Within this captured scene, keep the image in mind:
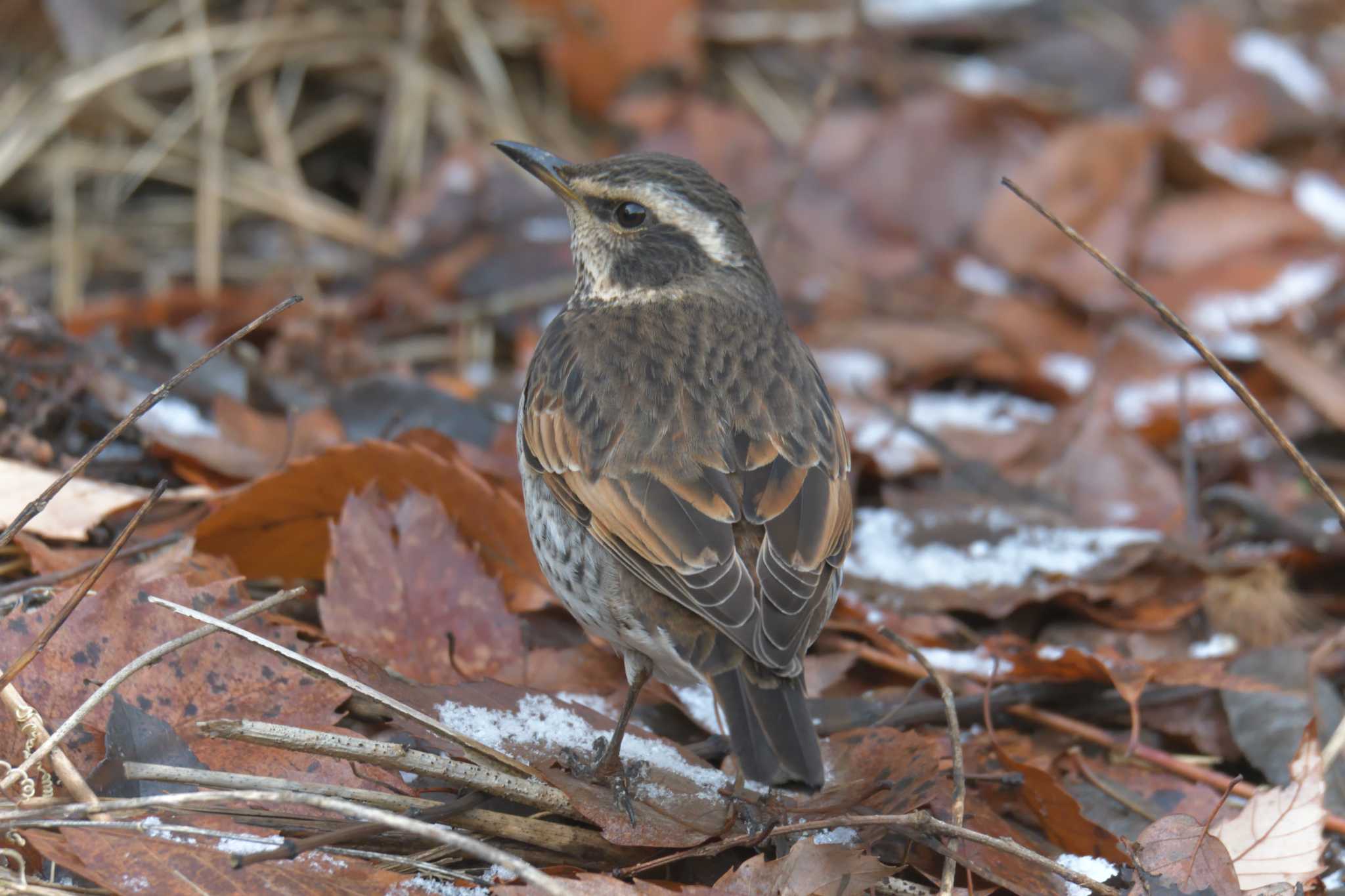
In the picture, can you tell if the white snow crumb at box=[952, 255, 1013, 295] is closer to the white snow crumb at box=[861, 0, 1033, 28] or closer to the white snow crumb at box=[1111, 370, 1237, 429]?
the white snow crumb at box=[1111, 370, 1237, 429]

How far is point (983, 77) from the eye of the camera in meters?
9.12

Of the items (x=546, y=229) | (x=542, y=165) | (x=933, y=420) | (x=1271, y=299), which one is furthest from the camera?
(x=546, y=229)

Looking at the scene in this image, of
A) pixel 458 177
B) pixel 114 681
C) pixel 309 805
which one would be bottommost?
pixel 309 805

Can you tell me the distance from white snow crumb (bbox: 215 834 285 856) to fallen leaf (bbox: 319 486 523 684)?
97 centimetres

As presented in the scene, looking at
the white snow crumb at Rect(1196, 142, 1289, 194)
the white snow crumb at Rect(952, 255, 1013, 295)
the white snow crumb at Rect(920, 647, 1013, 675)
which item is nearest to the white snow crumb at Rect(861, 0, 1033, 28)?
the white snow crumb at Rect(1196, 142, 1289, 194)

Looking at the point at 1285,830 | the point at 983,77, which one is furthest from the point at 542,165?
the point at 983,77

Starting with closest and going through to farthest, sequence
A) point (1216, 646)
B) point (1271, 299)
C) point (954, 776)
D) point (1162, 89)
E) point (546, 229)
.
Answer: point (954, 776), point (1216, 646), point (1271, 299), point (546, 229), point (1162, 89)

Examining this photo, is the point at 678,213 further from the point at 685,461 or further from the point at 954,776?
the point at 954,776

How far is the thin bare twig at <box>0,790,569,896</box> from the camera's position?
2.78 metres

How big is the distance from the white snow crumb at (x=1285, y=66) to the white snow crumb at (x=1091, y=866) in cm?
725

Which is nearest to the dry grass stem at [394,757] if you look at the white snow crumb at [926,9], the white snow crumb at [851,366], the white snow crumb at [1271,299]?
the white snow crumb at [851,366]

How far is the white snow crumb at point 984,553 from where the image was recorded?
4.99 metres

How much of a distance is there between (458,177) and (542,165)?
10.8ft

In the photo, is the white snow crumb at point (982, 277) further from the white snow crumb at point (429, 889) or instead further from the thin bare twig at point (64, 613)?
the thin bare twig at point (64, 613)
